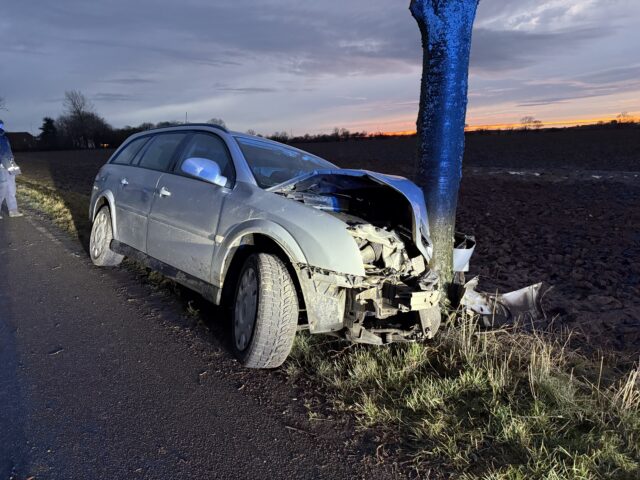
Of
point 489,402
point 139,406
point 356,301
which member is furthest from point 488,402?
point 139,406

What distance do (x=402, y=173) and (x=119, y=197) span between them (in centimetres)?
1794

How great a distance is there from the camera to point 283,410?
300 centimetres

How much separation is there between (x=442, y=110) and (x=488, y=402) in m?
2.48

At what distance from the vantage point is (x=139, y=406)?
2.96 metres

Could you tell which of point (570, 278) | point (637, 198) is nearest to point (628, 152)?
point (637, 198)

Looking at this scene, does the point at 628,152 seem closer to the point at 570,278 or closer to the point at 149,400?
the point at 570,278

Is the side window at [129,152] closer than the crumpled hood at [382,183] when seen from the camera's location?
No

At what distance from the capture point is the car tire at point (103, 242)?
571 centimetres

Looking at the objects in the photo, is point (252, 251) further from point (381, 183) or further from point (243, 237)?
point (381, 183)

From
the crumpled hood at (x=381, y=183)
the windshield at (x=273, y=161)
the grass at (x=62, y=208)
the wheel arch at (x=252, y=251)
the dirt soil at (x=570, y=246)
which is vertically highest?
the windshield at (x=273, y=161)

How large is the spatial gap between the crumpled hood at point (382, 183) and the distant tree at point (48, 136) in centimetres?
9127

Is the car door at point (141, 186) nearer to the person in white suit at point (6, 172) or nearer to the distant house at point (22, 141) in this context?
the person in white suit at point (6, 172)

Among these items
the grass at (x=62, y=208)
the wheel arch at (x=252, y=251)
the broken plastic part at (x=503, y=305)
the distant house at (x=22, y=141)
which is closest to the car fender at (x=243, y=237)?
the wheel arch at (x=252, y=251)

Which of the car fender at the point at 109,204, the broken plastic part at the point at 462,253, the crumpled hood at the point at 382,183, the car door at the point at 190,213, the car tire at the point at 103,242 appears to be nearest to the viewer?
the crumpled hood at the point at 382,183
